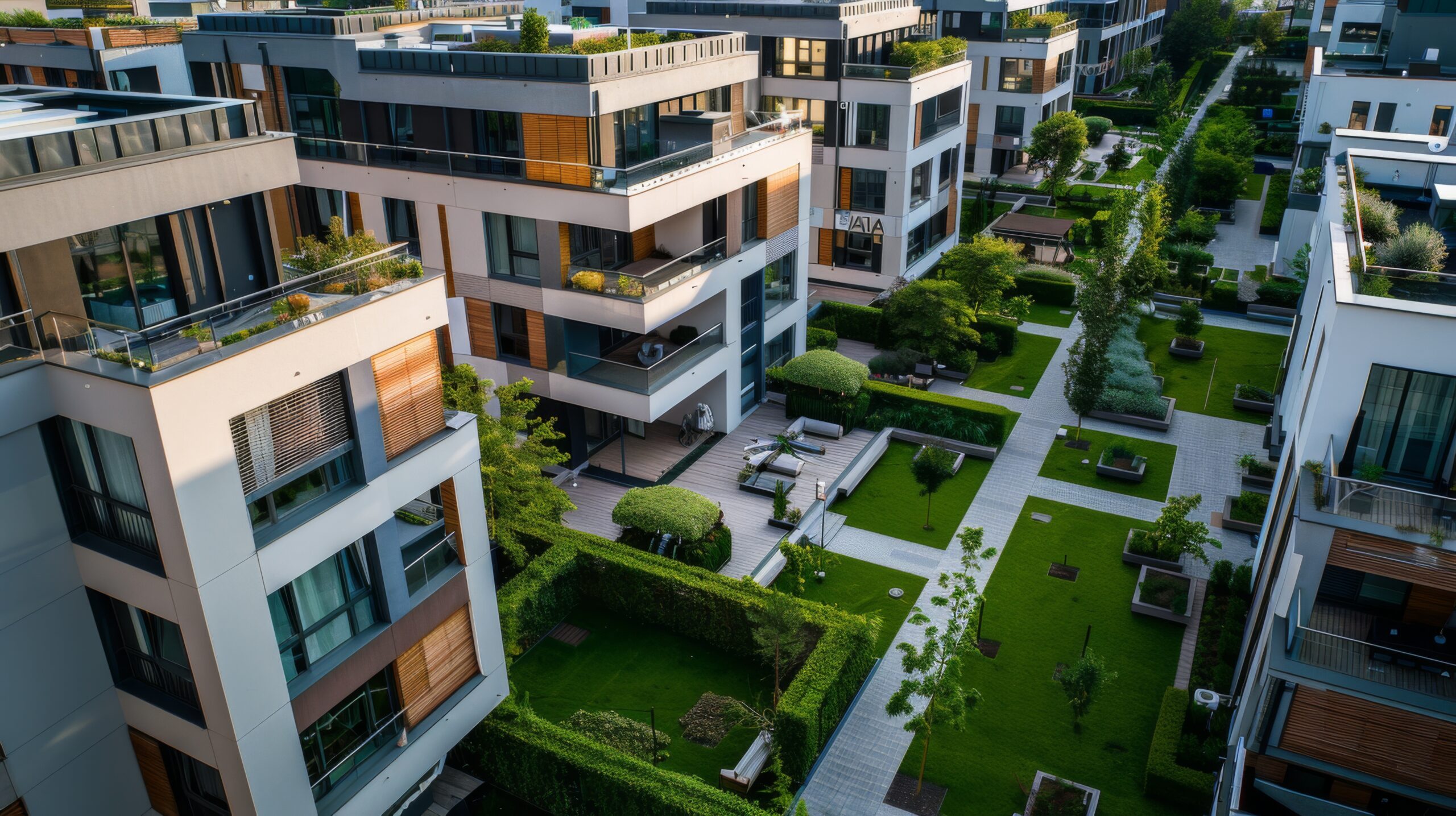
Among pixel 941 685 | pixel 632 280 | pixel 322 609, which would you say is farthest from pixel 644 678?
pixel 632 280

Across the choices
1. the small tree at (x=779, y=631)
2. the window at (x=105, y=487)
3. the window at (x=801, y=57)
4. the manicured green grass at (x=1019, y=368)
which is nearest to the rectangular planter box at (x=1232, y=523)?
the manicured green grass at (x=1019, y=368)

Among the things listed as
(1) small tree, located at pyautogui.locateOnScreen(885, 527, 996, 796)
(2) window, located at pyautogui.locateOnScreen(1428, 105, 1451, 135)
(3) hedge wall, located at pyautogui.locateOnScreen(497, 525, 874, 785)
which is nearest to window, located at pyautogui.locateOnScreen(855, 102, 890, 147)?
(2) window, located at pyautogui.locateOnScreen(1428, 105, 1451, 135)

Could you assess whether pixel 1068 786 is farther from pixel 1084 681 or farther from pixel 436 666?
pixel 436 666

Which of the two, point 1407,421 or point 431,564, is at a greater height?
point 1407,421

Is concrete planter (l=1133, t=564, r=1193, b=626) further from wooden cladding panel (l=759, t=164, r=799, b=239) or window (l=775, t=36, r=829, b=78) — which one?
window (l=775, t=36, r=829, b=78)

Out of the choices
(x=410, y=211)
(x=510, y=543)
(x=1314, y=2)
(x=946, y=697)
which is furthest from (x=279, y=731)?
(x=1314, y=2)
